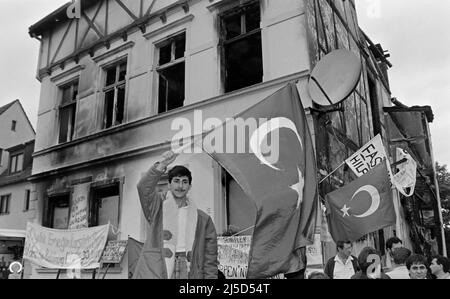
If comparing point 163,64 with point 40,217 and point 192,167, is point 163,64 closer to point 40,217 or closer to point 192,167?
point 192,167

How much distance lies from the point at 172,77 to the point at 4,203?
48.9 feet

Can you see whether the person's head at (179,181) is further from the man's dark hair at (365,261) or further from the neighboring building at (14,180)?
the neighboring building at (14,180)

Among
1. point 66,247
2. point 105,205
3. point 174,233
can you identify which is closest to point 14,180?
point 105,205

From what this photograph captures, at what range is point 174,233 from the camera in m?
3.74

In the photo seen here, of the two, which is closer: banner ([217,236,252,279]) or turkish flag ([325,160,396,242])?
turkish flag ([325,160,396,242])

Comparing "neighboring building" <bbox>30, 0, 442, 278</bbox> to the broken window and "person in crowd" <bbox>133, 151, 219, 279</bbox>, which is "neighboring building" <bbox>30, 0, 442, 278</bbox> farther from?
"person in crowd" <bbox>133, 151, 219, 279</bbox>

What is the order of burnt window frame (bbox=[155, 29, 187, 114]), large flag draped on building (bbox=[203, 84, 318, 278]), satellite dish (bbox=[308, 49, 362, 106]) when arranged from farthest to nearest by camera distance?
1. burnt window frame (bbox=[155, 29, 187, 114])
2. satellite dish (bbox=[308, 49, 362, 106])
3. large flag draped on building (bbox=[203, 84, 318, 278])

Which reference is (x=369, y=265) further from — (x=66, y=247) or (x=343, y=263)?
(x=66, y=247)

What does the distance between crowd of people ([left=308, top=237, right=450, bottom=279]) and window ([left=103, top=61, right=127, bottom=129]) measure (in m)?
6.44

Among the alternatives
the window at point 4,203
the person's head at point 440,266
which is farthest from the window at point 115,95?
the window at point 4,203

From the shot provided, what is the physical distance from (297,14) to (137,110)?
409cm

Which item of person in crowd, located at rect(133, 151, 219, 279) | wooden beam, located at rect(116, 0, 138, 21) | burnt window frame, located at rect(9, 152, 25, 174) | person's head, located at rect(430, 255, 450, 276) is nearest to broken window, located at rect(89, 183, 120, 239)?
wooden beam, located at rect(116, 0, 138, 21)

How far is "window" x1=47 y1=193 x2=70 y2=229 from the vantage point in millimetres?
10196

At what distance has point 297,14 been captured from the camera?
23.4 ft
